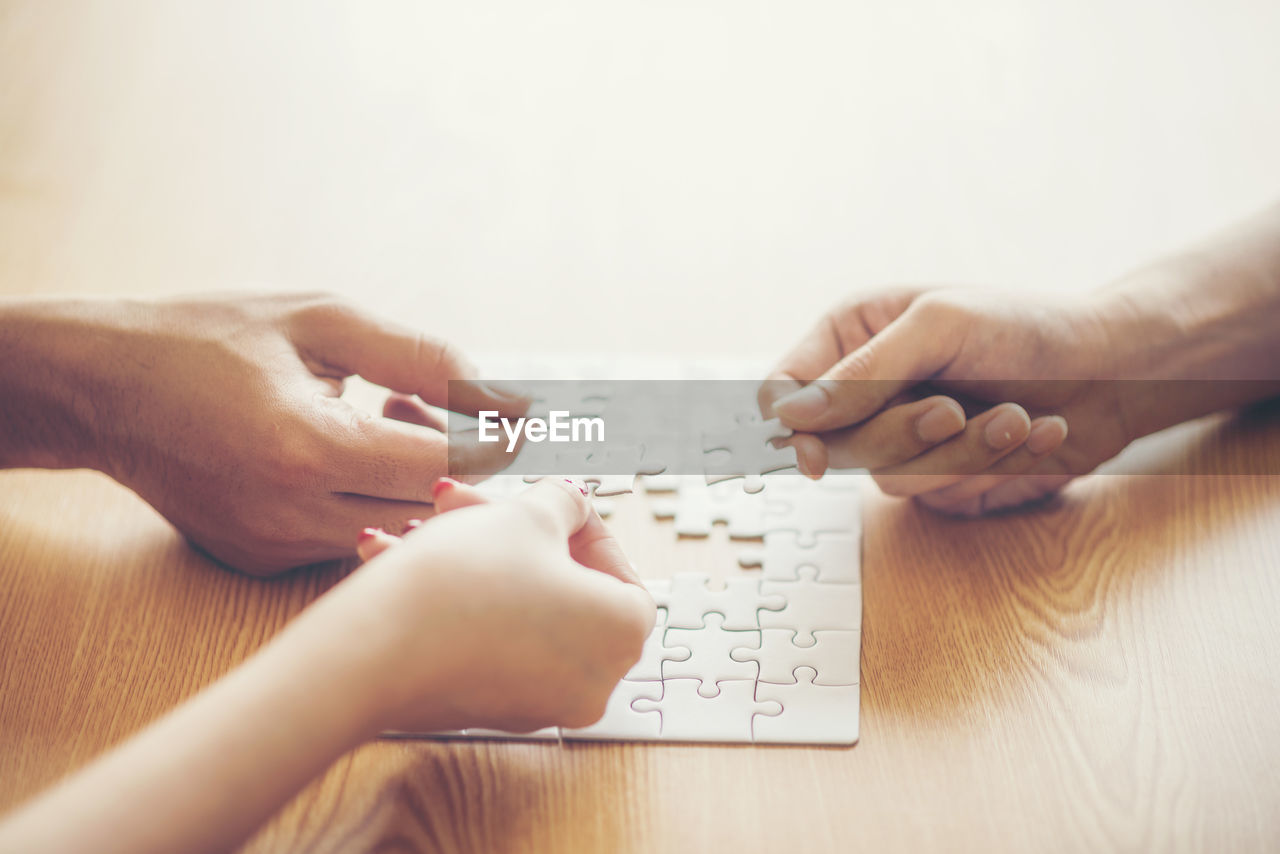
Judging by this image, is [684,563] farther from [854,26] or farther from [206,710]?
[854,26]

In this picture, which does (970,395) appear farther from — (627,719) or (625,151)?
(625,151)

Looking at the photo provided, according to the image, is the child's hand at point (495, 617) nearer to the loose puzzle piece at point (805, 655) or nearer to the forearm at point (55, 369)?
the loose puzzle piece at point (805, 655)

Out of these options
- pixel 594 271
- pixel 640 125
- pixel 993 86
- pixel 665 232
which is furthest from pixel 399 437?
pixel 993 86

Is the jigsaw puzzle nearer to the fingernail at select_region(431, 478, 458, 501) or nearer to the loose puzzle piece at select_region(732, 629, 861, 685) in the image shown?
the loose puzzle piece at select_region(732, 629, 861, 685)

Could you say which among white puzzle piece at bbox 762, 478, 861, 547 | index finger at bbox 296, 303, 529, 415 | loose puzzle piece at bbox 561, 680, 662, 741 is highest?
index finger at bbox 296, 303, 529, 415

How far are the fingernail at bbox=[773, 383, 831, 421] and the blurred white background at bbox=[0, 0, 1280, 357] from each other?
11.2 inches

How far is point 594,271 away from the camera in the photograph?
4.95ft

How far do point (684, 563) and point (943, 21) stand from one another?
1439mm

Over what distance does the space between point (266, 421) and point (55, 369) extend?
24cm

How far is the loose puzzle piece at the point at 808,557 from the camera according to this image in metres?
1.05

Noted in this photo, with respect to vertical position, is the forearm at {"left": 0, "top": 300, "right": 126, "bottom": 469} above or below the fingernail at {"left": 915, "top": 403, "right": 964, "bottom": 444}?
above

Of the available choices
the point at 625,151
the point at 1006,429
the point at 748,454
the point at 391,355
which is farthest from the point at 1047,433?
the point at 625,151

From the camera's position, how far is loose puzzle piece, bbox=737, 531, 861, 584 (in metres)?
1.05

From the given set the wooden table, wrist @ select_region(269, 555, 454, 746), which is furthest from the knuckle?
wrist @ select_region(269, 555, 454, 746)
